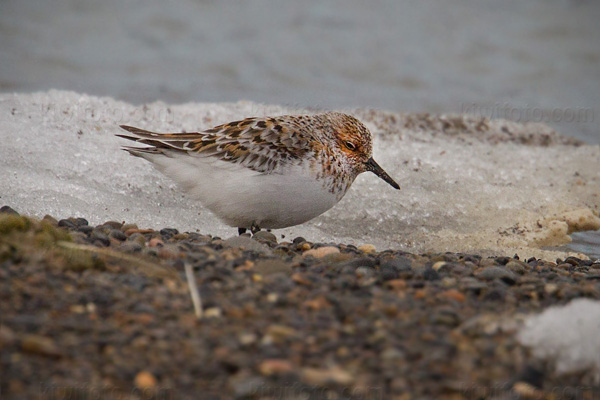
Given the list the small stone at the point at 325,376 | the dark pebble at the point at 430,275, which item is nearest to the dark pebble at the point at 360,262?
the dark pebble at the point at 430,275

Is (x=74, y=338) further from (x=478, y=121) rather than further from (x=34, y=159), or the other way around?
(x=478, y=121)

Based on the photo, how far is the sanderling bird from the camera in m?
5.48

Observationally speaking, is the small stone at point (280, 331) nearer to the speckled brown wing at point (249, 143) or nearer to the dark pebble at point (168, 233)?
the dark pebble at point (168, 233)

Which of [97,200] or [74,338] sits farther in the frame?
[97,200]

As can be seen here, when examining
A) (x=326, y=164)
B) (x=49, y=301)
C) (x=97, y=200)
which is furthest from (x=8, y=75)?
(x=49, y=301)

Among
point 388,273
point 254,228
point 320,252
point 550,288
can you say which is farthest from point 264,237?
point 550,288

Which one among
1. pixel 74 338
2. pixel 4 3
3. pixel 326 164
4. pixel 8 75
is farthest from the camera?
pixel 4 3

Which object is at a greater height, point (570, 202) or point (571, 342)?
point (570, 202)

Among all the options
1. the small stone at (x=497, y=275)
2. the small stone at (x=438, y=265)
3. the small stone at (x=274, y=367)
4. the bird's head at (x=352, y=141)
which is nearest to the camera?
the small stone at (x=274, y=367)

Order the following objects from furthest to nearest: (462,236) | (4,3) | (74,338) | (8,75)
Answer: (4,3), (8,75), (462,236), (74,338)

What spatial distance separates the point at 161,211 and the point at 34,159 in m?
1.37

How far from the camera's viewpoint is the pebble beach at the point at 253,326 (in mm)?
2820

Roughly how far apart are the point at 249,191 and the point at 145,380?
2792 mm

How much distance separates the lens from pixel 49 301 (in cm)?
329
